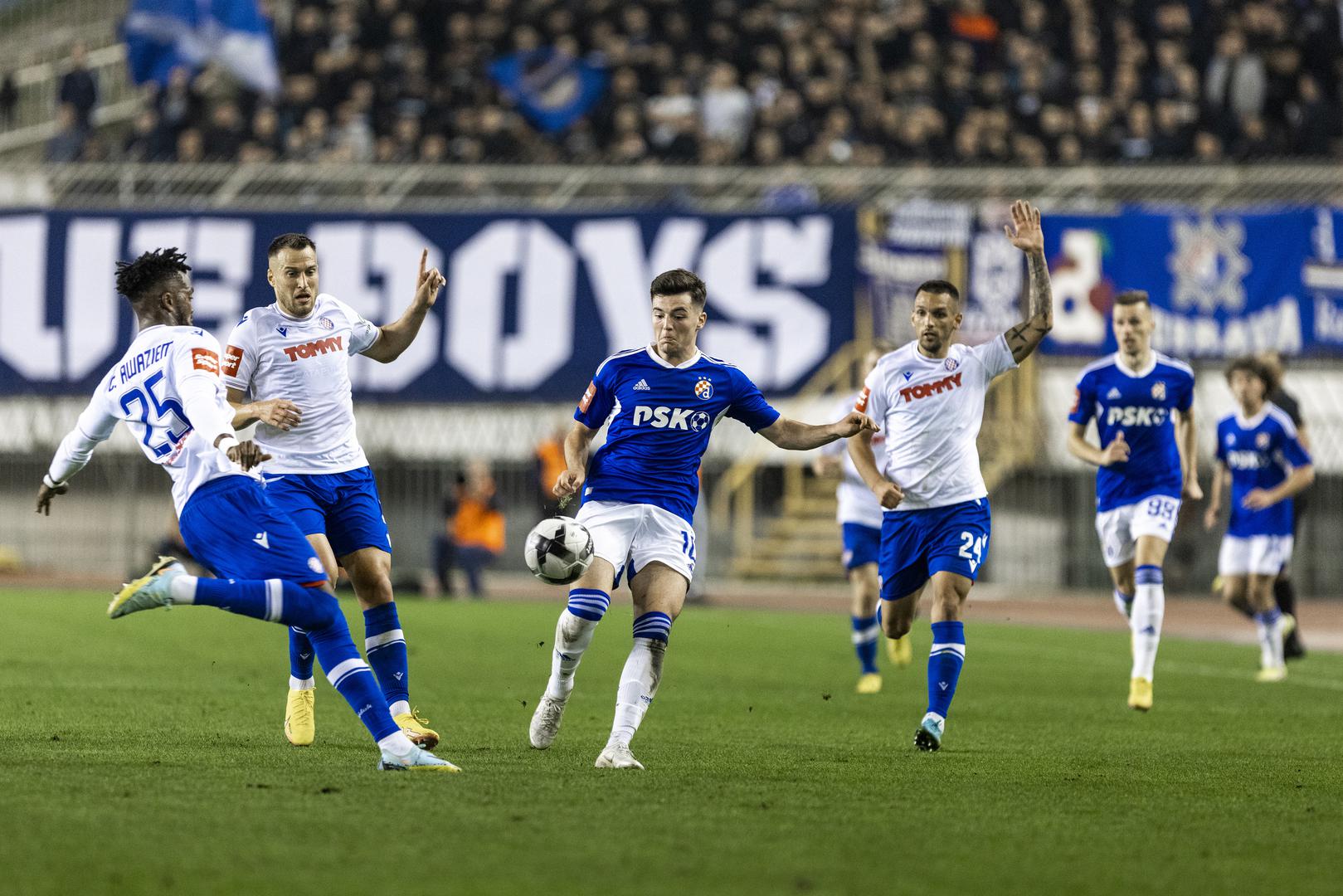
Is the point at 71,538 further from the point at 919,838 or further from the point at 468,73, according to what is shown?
the point at 919,838

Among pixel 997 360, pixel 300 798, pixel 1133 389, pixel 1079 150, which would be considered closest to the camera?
pixel 300 798

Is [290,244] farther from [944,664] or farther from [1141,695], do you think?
[1141,695]

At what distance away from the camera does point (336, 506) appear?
889 centimetres

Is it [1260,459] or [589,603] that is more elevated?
[1260,459]

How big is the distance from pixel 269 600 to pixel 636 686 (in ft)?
5.67

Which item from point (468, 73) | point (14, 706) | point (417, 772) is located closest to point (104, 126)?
point (468, 73)

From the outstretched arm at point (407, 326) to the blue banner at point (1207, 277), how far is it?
55.7 ft

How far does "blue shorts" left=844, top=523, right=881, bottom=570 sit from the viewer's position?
14141 millimetres

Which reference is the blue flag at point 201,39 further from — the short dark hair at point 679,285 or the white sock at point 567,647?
the white sock at point 567,647

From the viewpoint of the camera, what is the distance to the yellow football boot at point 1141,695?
11.8 m

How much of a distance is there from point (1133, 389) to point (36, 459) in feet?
59.7

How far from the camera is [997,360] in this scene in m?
10.0

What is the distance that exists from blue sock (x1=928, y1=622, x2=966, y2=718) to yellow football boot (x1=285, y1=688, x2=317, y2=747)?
9.93ft

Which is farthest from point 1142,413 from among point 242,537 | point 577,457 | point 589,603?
point 242,537
